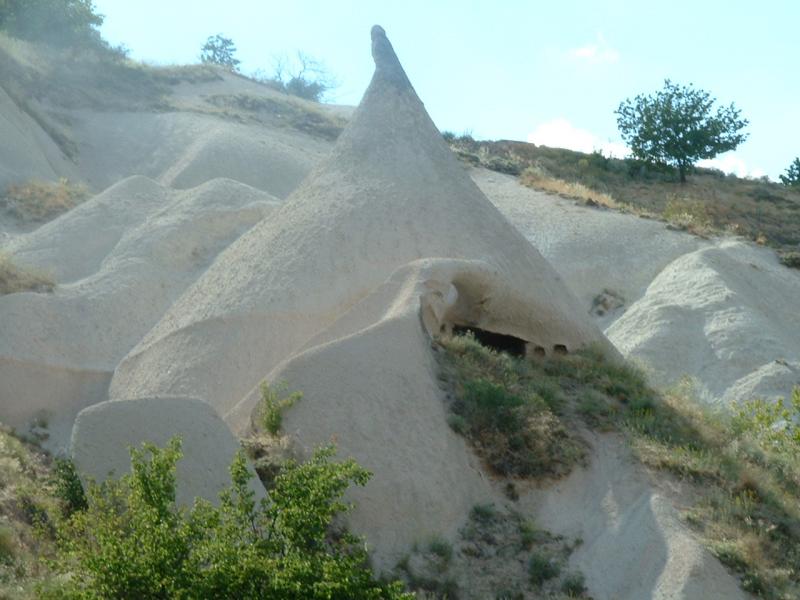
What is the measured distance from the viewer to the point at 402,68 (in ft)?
65.4

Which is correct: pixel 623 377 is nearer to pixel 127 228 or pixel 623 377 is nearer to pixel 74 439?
pixel 74 439

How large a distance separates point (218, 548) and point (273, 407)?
3746 millimetres

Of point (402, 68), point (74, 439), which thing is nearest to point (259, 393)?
point (74, 439)

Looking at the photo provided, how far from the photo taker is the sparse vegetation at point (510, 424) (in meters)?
13.5

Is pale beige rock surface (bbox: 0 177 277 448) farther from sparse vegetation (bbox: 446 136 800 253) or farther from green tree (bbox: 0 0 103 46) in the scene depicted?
green tree (bbox: 0 0 103 46)

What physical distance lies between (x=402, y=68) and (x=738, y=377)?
758 cm

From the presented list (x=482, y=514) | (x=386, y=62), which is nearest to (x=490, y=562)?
(x=482, y=514)

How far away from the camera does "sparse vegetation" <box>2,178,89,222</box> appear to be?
23.8 meters

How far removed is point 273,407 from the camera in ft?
41.5

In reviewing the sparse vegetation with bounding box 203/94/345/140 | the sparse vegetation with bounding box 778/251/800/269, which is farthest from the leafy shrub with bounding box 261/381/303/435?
the sparse vegetation with bounding box 203/94/345/140

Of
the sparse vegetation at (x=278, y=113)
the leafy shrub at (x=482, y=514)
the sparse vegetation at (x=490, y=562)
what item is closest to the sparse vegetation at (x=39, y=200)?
the sparse vegetation at (x=278, y=113)

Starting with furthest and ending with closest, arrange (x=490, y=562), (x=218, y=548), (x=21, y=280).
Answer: (x=21, y=280), (x=490, y=562), (x=218, y=548)

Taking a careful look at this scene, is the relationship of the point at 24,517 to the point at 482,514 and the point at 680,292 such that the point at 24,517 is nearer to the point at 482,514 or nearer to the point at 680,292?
the point at 482,514

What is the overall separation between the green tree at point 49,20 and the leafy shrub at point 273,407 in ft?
93.3
